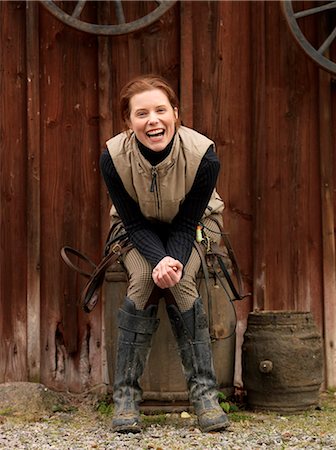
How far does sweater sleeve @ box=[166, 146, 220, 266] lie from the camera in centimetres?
387

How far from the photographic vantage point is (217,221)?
14.1 feet

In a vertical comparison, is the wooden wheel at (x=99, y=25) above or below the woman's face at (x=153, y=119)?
above

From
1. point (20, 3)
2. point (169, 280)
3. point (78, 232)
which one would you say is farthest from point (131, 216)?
point (20, 3)

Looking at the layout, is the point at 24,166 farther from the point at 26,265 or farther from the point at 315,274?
the point at 315,274

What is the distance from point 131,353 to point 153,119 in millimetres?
999

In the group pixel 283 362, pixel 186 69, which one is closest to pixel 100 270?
pixel 283 362

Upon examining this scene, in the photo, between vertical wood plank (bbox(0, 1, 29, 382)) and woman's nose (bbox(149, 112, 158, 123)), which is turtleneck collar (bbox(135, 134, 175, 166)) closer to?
woman's nose (bbox(149, 112, 158, 123))

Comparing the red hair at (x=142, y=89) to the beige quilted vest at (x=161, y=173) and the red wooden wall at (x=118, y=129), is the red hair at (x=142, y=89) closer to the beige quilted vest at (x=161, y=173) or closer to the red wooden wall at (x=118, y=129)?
the beige quilted vest at (x=161, y=173)

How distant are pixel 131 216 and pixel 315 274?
51.7 inches

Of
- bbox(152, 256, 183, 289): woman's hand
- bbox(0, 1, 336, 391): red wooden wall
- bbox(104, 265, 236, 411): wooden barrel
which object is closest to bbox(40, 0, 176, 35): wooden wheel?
bbox(0, 1, 336, 391): red wooden wall

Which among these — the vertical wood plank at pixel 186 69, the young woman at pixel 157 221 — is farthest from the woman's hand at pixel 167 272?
the vertical wood plank at pixel 186 69

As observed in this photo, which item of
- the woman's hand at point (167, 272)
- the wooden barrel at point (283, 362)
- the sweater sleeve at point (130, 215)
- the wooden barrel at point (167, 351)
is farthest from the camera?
the wooden barrel at point (283, 362)

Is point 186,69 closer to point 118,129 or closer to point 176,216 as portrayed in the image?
point 118,129

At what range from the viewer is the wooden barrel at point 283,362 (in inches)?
165
